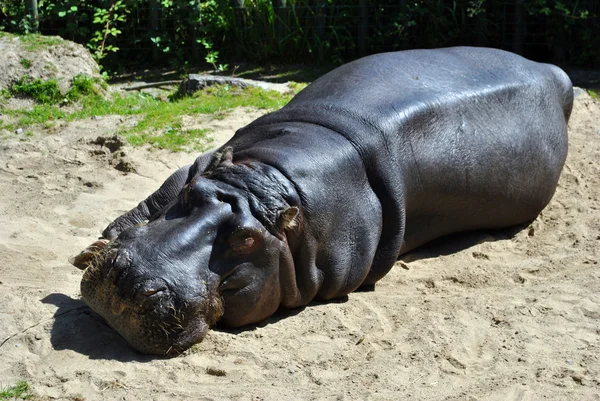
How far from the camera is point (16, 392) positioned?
3688 millimetres

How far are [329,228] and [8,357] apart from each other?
5.60ft

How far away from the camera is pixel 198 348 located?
422 cm

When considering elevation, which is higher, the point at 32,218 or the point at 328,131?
the point at 328,131

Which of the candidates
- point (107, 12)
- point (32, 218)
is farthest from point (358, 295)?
point (107, 12)

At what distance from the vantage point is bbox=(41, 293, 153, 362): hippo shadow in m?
4.11

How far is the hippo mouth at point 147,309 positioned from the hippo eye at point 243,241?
0.25 m

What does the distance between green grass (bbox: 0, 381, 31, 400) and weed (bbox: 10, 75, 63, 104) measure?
4.95m

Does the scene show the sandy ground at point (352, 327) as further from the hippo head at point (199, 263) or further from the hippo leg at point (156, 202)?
the hippo leg at point (156, 202)

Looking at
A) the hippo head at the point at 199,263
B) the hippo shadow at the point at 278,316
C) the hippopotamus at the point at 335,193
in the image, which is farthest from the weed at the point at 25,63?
the hippo shadow at the point at 278,316

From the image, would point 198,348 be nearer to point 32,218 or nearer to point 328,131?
point 328,131

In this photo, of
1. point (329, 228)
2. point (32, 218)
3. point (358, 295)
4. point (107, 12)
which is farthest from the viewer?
point (107, 12)

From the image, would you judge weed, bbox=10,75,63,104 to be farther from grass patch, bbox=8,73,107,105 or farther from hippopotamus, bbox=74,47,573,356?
hippopotamus, bbox=74,47,573,356

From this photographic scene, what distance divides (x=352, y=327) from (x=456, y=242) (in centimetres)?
159

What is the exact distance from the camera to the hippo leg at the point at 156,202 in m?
5.29
